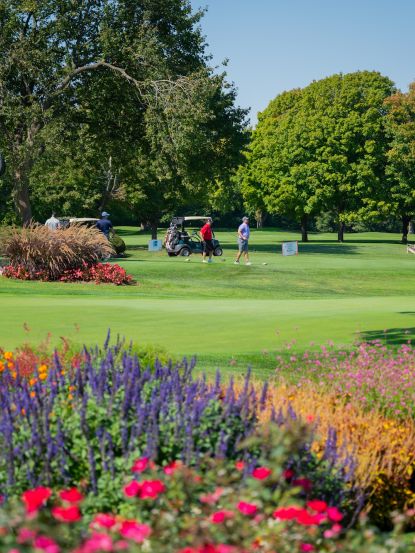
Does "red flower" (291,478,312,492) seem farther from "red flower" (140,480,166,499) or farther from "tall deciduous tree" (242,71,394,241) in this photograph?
"tall deciduous tree" (242,71,394,241)

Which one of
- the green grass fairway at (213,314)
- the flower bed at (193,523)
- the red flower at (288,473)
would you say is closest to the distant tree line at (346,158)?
the green grass fairway at (213,314)

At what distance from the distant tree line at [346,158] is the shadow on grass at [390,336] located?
59.8 meters

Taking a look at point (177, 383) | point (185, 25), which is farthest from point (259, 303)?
point (185, 25)

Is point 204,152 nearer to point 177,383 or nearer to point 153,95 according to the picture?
point 153,95

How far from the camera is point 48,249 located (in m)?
33.9

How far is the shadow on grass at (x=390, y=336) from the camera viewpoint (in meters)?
16.4

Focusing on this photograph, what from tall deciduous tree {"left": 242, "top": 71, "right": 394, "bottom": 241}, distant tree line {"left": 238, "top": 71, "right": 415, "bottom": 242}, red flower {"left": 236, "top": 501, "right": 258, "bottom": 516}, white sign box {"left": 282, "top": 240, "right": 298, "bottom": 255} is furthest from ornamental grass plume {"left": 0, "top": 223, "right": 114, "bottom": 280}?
tall deciduous tree {"left": 242, "top": 71, "right": 394, "bottom": 241}

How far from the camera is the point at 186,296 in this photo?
→ 104 ft

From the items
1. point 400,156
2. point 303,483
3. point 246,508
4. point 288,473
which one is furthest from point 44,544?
point 400,156

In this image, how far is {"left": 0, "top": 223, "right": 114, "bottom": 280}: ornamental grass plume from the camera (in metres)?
33.8

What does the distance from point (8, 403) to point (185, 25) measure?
2012 inches

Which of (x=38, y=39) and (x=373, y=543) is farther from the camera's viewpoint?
(x=38, y=39)

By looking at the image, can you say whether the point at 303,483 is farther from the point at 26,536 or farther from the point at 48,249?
the point at 48,249

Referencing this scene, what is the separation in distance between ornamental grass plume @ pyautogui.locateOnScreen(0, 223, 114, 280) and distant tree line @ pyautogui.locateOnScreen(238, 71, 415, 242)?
1760 inches
